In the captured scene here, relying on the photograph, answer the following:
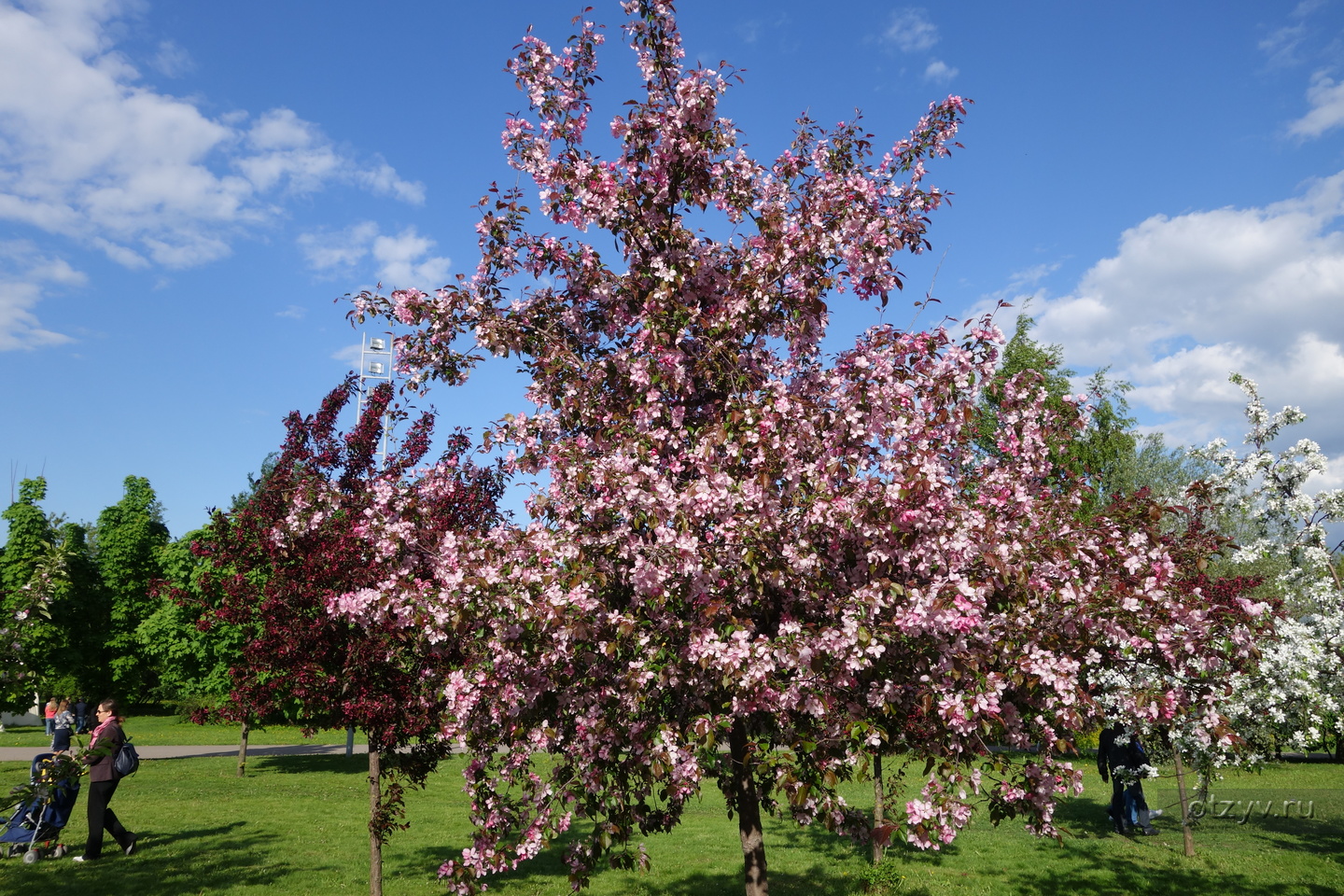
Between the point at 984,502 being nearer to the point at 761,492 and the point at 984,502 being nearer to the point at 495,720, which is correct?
the point at 761,492

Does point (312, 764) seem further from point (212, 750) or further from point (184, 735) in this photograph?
point (184, 735)

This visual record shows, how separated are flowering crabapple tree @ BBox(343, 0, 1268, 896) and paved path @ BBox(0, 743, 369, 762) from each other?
82.2 feet

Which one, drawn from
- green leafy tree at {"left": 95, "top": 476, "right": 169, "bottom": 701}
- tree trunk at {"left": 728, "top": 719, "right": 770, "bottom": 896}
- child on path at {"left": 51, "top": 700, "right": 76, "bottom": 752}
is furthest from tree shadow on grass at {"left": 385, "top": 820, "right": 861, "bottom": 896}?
green leafy tree at {"left": 95, "top": 476, "right": 169, "bottom": 701}

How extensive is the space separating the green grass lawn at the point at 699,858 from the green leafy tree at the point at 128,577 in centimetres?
2766

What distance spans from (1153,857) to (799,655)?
11286 mm

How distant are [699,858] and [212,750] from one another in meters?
25.4

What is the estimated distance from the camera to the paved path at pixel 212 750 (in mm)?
26922

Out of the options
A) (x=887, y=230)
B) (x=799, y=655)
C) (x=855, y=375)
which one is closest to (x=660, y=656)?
(x=799, y=655)

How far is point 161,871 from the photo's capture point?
10898mm

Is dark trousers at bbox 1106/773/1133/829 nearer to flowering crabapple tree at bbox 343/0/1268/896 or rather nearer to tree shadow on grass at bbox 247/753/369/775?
flowering crabapple tree at bbox 343/0/1268/896

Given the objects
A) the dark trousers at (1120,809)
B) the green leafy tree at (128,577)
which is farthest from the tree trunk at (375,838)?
the green leafy tree at (128,577)

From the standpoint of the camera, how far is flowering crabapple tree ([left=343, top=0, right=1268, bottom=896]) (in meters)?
5.11

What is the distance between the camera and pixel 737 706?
5.06m

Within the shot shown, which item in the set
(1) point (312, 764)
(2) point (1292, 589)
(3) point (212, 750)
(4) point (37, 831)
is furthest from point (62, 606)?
(2) point (1292, 589)
